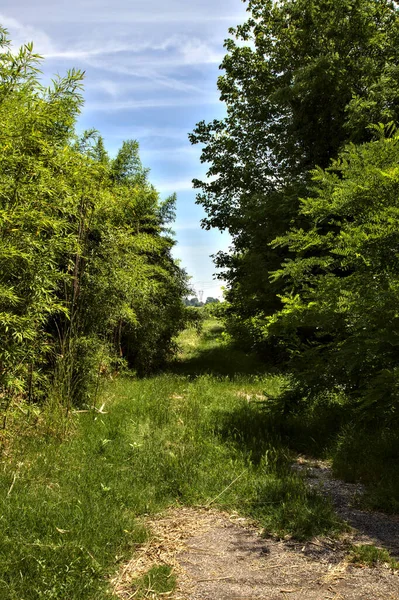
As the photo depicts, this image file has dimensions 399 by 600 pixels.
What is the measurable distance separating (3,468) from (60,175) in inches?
115

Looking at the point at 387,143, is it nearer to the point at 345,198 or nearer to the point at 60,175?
the point at 345,198

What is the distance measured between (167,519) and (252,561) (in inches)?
31.4

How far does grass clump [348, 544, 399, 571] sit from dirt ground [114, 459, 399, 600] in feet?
0.15

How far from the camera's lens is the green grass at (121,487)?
2564mm

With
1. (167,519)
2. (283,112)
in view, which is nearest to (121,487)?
(167,519)

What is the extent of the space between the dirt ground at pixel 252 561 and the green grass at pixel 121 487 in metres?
0.13

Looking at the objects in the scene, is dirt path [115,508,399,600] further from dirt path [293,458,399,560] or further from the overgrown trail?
dirt path [293,458,399,560]

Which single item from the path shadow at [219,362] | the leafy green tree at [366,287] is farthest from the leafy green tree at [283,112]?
the leafy green tree at [366,287]

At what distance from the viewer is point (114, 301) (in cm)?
667

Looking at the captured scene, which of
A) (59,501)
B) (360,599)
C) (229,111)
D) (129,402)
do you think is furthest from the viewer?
(229,111)

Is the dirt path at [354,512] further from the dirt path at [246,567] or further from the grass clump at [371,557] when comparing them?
the dirt path at [246,567]

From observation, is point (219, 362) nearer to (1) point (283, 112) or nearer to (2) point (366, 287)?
(1) point (283, 112)

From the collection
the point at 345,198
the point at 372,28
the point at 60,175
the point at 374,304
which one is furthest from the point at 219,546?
the point at 372,28

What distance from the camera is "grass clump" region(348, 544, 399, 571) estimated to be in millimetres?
2729
